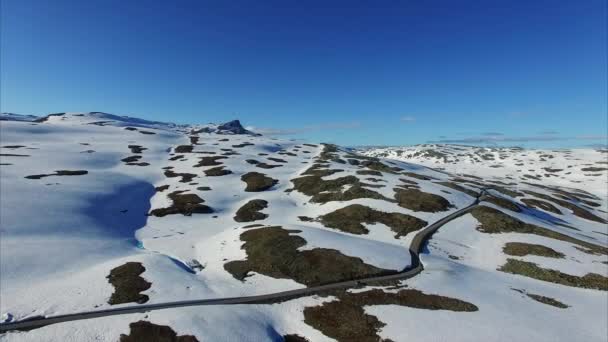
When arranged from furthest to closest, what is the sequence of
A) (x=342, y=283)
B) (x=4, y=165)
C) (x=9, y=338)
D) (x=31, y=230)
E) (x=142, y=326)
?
Answer: (x=4, y=165), (x=31, y=230), (x=342, y=283), (x=142, y=326), (x=9, y=338)

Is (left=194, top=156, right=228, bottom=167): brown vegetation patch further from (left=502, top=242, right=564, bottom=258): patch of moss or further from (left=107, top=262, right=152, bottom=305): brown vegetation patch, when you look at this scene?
(left=502, top=242, right=564, bottom=258): patch of moss

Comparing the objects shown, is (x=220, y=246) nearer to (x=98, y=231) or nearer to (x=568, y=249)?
(x=98, y=231)

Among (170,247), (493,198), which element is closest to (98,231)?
(170,247)

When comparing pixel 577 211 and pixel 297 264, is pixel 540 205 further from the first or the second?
pixel 297 264

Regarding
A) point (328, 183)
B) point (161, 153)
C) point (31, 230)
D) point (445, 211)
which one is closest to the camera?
point (31, 230)

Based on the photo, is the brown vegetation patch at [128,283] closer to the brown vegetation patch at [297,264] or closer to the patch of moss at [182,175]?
the brown vegetation patch at [297,264]

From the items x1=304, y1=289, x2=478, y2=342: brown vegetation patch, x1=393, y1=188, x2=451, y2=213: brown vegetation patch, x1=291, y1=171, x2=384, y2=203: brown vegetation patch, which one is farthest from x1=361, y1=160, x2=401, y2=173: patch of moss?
x1=304, y1=289, x2=478, y2=342: brown vegetation patch

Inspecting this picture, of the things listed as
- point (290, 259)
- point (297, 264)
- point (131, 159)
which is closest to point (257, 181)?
point (290, 259)

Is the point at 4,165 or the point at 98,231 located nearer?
the point at 98,231
